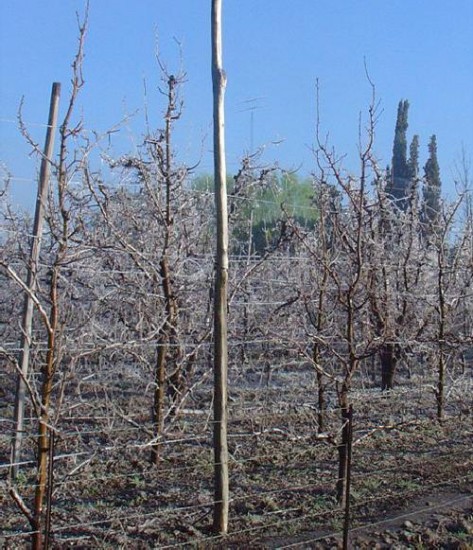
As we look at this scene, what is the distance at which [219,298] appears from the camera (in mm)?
5438

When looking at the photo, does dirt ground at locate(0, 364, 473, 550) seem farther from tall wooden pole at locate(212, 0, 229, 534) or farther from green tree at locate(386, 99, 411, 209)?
green tree at locate(386, 99, 411, 209)

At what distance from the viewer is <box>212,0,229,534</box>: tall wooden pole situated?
543 cm

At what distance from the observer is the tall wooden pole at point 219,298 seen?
17.8ft

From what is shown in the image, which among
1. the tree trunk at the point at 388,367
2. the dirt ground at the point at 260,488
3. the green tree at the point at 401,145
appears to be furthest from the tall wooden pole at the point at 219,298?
the green tree at the point at 401,145

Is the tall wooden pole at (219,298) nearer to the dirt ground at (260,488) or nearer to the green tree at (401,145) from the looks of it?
the dirt ground at (260,488)

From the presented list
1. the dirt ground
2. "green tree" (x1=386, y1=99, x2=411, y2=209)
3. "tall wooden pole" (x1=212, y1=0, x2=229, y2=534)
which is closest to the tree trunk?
the dirt ground

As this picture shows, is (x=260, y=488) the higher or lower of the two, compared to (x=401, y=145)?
lower

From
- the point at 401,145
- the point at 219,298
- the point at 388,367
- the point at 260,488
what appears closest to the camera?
the point at 219,298

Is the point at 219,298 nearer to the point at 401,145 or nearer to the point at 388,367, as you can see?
the point at 388,367

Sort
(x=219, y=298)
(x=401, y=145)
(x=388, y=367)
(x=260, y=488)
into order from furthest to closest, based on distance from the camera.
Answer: (x=401, y=145) < (x=388, y=367) < (x=260, y=488) < (x=219, y=298)

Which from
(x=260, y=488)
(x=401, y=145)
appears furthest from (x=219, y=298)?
Result: (x=401, y=145)

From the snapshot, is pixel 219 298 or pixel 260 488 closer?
pixel 219 298

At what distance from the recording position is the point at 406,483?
23.8ft

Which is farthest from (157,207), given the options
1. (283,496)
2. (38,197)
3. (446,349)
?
(446,349)
